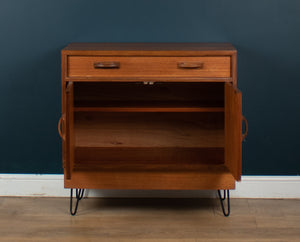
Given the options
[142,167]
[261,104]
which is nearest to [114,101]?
[142,167]

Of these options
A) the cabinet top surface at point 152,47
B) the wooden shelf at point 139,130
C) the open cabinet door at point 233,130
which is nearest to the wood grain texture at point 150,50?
the cabinet top surface at point 152,47

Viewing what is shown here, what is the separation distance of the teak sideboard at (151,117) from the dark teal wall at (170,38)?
148 mm

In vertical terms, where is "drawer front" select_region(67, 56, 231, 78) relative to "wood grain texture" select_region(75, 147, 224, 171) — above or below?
above

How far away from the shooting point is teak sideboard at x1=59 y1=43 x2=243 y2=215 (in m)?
2.46

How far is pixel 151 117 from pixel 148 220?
0.57 metres

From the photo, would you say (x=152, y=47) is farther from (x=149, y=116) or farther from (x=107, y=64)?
(x=149, y=116)

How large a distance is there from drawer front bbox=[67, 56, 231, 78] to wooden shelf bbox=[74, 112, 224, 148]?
0.40m

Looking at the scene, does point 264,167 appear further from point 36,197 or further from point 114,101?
point 36,197

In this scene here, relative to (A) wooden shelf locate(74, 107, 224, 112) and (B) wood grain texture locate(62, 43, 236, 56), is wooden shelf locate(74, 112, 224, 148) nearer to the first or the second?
(A) wooden shelf locate(74, 107, 224, 112)

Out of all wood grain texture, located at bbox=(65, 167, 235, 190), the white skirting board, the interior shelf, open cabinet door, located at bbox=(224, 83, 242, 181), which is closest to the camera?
open cabinet door, located at bbox=(224, 83, 242, 181)

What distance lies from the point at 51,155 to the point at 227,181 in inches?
40.8

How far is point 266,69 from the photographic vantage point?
9.37ft

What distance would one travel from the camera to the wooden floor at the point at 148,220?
242cm

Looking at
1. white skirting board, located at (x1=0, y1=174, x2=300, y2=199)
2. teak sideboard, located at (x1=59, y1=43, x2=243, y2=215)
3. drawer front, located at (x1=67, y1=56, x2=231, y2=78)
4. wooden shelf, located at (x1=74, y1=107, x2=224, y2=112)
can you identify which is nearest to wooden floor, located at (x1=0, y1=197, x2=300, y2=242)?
white skirting board, located at (x1=0, y1=174, x2=300, y2=199)
